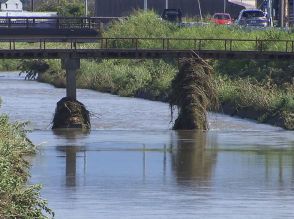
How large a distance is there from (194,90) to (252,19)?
38.5m

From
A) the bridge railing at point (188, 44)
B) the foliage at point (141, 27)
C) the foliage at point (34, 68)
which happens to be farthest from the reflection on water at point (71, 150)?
the foliage at point (34, 68)

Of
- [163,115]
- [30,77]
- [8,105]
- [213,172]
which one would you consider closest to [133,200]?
[213,172]

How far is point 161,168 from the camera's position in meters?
35.7

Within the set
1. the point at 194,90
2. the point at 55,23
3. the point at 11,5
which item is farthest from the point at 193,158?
the point at 11,5

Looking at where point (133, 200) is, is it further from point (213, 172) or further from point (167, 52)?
point (167, 52)

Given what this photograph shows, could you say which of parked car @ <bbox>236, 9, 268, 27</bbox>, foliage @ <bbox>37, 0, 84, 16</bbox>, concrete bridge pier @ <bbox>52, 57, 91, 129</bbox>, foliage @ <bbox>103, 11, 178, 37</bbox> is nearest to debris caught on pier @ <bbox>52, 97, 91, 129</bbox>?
concrete bridge pier @ <bbox>52, 57, 91, 129</bbox>

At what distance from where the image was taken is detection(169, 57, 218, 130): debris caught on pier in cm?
4559

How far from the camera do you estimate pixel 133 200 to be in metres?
28.7

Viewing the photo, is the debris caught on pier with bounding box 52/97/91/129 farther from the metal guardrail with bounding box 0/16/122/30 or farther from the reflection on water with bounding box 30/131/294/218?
the metal guardrail with bounding box 0/16/122/30

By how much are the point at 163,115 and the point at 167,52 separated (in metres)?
7.05

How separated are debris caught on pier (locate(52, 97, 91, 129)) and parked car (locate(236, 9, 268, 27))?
34.7 metres

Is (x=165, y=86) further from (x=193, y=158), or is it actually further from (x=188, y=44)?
(x=193, y=158)

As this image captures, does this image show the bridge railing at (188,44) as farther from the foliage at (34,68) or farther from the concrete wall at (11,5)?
the concrete wall at (11,5)

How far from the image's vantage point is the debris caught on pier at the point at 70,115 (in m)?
46.6
